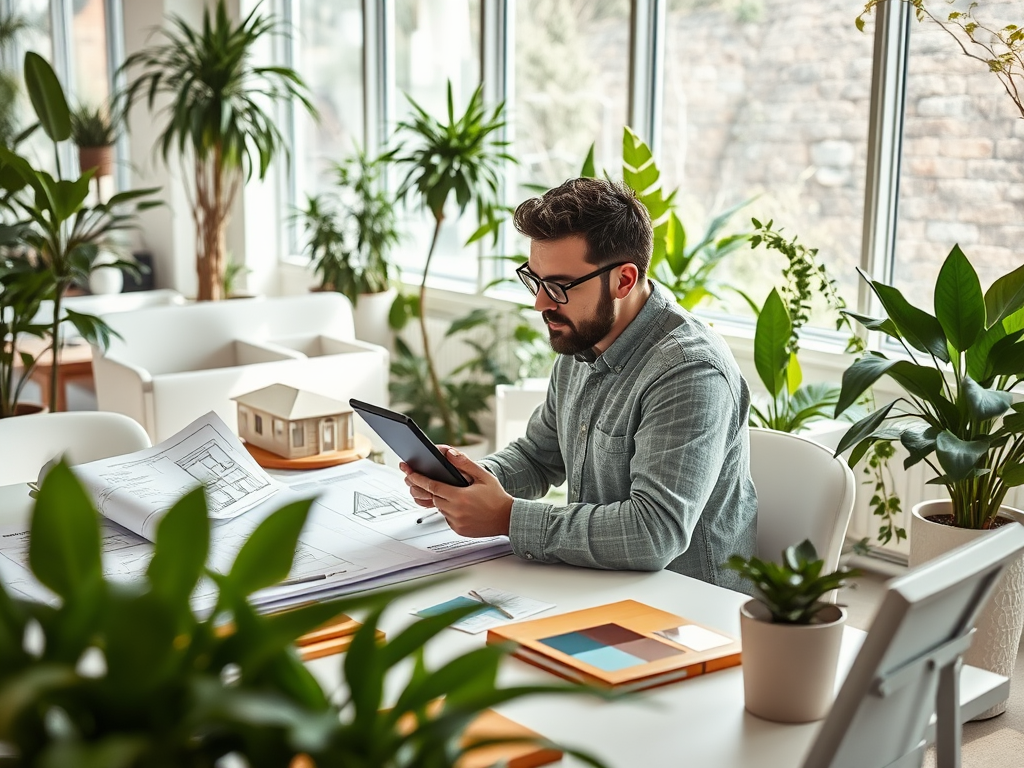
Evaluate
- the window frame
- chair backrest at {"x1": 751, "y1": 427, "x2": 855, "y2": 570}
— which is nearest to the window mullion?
the window frame

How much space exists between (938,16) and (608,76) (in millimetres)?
1632

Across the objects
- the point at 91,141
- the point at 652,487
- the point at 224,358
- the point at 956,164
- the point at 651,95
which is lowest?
the point at 224,358

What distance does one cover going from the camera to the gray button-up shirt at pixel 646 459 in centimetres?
170

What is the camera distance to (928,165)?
12.3 ft

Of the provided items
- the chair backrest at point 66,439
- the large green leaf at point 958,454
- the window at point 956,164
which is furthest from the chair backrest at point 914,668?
the window at point 956,164

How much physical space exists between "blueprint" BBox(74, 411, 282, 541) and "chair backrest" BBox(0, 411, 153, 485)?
0.42 metres

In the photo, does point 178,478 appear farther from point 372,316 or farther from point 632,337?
point 372,316

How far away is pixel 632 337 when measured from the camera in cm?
200

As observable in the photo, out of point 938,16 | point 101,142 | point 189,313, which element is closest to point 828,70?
point 938,16

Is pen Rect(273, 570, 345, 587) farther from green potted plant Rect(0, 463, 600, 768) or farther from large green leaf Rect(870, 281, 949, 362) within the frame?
large green leaf Rect(870, 281, 949, 362)

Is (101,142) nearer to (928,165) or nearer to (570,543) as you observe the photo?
(928,165)

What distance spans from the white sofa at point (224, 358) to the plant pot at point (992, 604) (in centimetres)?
197

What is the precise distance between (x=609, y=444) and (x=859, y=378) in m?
0.77

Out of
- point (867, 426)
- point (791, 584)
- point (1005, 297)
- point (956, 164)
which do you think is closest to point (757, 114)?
point (956, 164)
